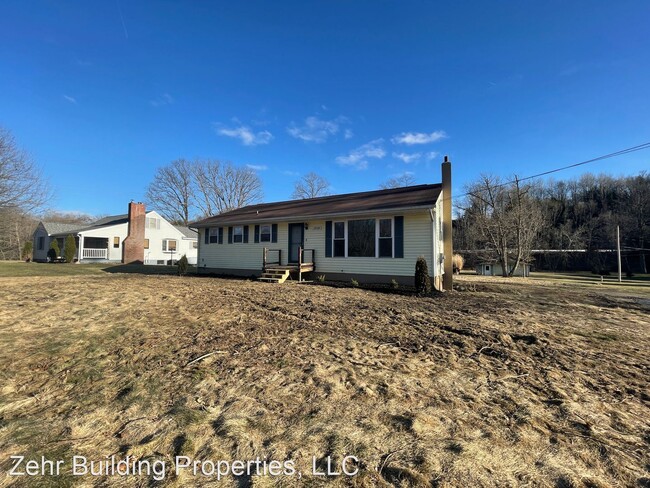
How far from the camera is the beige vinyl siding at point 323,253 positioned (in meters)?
11.7

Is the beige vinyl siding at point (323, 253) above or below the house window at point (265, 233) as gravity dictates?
below

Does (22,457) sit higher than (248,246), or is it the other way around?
(248,246)

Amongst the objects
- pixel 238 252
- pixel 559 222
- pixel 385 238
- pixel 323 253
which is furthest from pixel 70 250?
pixel 559 222

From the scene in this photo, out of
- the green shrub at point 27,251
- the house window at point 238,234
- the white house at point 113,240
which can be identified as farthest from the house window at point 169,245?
the house window at point 238,234

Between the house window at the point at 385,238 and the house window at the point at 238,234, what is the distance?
7.82m

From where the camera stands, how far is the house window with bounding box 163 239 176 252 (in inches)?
1350

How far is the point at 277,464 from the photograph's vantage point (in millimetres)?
2217

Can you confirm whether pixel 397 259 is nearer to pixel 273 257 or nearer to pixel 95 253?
pixel 273 257

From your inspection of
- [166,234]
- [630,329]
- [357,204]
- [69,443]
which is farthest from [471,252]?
[69,443]

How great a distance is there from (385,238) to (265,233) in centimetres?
638

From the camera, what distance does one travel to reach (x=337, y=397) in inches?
125

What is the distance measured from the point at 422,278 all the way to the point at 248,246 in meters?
9.29

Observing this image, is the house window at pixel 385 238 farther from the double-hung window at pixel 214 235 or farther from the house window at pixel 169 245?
the house window at pixel 169 245

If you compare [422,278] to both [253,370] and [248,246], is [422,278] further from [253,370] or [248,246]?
[248,246]
